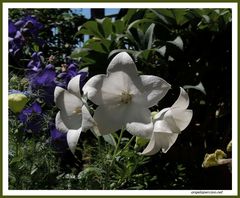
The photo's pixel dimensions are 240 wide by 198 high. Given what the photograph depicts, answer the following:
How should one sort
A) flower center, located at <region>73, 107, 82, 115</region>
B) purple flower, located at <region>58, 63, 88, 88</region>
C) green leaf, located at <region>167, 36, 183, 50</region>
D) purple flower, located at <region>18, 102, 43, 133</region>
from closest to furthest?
flower center, located at <region>73, 107, 82, 115</region>
purple flower, located at <region>18, 102, 43, 133</region>
purple flower, located at <region>58, 63, 88, 88</region>
green leaf, located at <region>167, 36, 183, 50</region>

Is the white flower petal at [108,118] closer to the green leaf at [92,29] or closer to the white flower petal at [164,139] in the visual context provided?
the white flower petal at [164,139]

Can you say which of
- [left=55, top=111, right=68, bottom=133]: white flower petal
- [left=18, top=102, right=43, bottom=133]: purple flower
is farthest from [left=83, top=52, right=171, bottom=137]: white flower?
[left=18, top=102, right=43, bottom=133]: purple flower

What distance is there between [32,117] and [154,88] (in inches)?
17.9

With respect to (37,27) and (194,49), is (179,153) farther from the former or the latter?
(37,27)

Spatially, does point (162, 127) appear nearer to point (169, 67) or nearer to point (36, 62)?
point (36, 62)

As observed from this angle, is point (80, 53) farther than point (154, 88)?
Yes

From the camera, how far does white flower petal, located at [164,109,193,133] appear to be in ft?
3.32

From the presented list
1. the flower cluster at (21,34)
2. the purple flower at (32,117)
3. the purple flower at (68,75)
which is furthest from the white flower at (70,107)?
the flower cluster at (21,34)

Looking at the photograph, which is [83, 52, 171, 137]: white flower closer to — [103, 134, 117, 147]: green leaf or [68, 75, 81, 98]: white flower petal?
[68, 75, 81, 98]: white flower petal

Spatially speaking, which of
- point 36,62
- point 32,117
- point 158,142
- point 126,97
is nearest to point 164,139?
point 158,142

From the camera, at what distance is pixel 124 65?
102 centimetres

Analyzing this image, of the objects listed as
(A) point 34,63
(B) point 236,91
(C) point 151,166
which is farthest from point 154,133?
(C) point 151,166

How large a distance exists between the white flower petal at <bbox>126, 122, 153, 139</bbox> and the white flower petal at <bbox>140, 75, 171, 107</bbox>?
5 centimetres

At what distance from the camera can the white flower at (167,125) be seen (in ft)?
3.30
